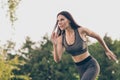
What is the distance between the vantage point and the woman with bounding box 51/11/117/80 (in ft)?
27.8

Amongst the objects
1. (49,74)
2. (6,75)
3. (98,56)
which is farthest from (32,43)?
(6,75)

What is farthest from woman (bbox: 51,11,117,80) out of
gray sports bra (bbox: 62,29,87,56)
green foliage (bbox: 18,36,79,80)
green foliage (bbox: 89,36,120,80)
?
green foliage (bbox: 18,36,79,80)

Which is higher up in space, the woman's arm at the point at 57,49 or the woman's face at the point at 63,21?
the woman's face at the point at 63,21

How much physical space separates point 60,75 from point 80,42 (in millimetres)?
42616

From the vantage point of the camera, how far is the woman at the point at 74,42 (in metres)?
8.47

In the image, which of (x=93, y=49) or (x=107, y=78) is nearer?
(x=107, y=78)

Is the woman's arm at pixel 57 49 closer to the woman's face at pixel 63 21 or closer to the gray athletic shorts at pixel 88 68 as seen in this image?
the woman's face at pixel 63 21

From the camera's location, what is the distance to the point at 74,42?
8.52 metres

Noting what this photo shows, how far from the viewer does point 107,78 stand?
48.2 m

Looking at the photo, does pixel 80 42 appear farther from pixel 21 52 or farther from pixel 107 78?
pixel 21 52

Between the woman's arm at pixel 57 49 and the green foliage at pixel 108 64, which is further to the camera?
the green foliage at pixel 108 64

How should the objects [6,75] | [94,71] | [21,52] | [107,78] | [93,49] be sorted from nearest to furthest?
[94,71] < [6,75] < [107,78] < [93,49] < [21,52]

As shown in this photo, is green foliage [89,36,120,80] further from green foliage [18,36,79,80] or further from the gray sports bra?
the gray sports bra

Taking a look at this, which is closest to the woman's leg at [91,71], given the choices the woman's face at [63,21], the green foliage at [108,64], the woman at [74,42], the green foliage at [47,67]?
the woman at [74,42]
